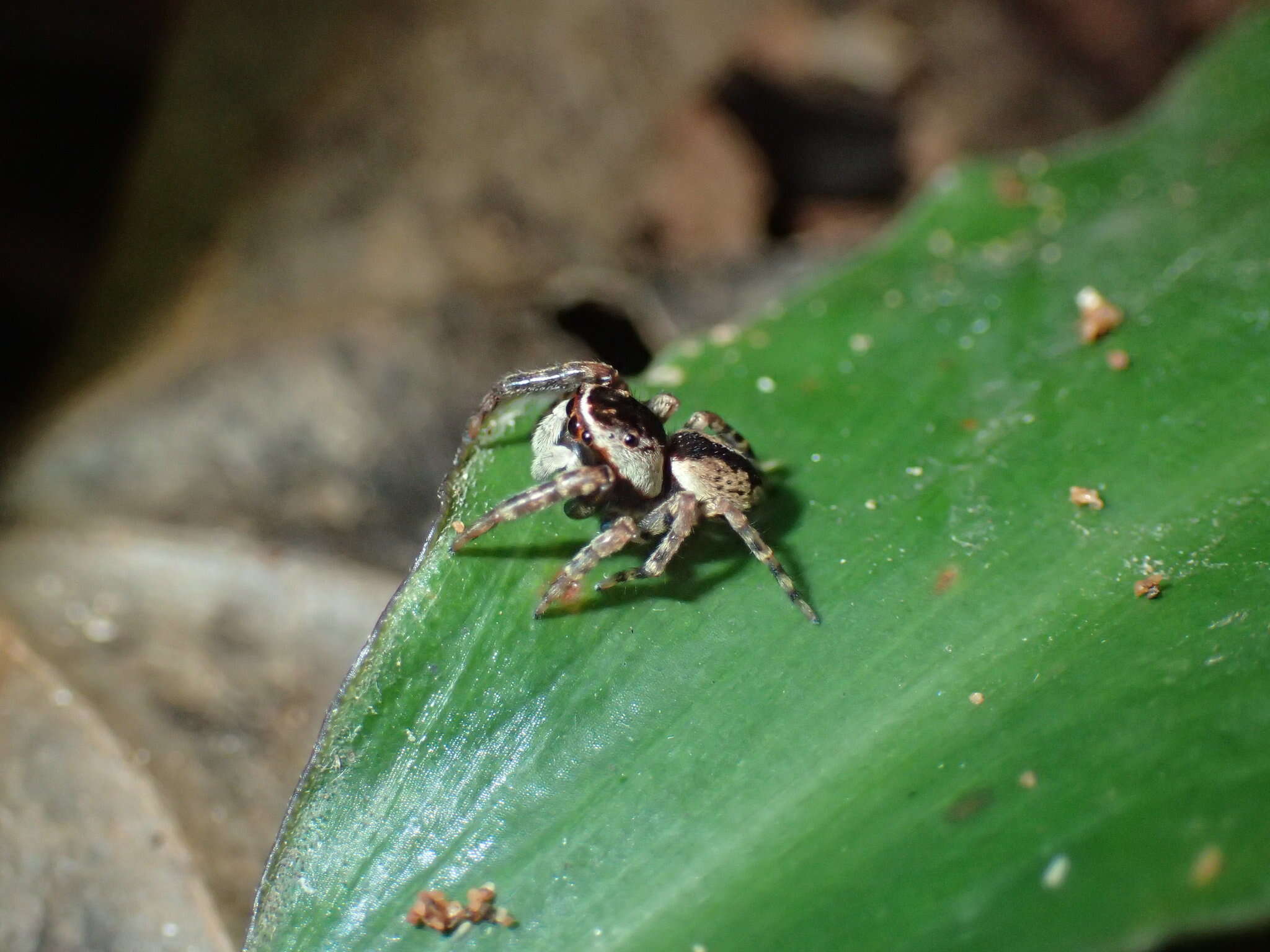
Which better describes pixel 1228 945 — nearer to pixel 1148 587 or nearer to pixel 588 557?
pixel 1148 587

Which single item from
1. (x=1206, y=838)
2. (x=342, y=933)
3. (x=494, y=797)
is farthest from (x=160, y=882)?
(x=1206, y=838)

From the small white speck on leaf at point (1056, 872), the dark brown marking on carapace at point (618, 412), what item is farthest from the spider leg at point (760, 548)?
the small white speck on leaf at point (1056, 872)

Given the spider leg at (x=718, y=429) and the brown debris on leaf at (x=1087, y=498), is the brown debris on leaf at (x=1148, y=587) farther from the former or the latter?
the spider leg at (x=718, y=429)

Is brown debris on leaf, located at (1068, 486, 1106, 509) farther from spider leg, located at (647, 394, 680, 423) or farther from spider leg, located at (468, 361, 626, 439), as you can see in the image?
spider leg, located at (468, 361, 626, 439)

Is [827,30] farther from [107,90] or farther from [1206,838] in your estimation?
Result: [1206,838]

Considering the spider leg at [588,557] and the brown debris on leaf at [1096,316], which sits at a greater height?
the spider leg at [588,557]
